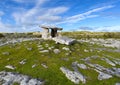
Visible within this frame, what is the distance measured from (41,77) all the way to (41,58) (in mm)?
8001

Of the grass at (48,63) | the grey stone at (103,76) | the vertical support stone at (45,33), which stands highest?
the vertical support stone at (45,33)

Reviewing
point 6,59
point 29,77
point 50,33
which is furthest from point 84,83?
point 50,33

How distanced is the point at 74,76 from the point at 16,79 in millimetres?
9569

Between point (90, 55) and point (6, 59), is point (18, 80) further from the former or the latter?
point (90, 55)

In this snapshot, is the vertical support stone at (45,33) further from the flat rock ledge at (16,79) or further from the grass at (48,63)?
the flat rock ledge at (16,79)

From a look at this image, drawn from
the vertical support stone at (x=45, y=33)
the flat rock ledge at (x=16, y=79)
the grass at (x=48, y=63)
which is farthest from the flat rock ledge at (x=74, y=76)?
the vertical support stone at (x=45, y=33)

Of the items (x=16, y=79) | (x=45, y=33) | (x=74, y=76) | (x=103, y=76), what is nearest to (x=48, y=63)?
(x=74, y=76)

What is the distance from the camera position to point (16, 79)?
28281 millimetres

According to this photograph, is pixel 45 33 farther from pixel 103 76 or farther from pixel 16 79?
pixel 103 76

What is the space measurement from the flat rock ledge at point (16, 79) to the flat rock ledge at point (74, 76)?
484cm

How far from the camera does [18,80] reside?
2805 centimetres

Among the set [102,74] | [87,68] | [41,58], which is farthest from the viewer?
[41,58]

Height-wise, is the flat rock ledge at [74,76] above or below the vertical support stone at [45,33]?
below

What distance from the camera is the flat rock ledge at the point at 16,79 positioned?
27.3 meters
